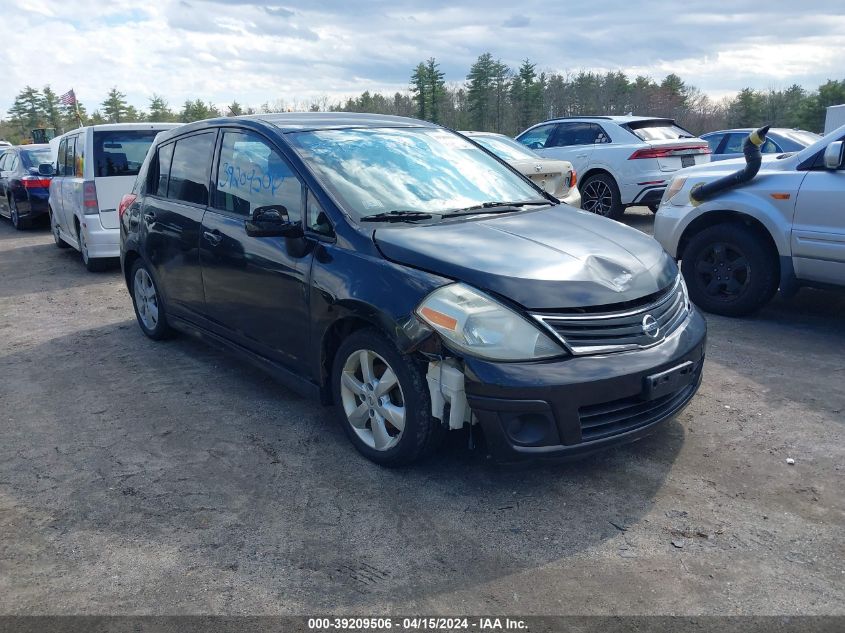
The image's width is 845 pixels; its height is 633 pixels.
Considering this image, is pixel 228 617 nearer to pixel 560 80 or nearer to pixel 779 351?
pixel 779 351

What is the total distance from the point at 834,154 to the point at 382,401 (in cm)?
405

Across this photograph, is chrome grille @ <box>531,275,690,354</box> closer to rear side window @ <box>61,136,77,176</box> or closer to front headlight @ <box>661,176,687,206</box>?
front headlight @ <box>661,176,687,206</box>

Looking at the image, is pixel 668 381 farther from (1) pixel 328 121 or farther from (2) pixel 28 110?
(2) pixel 28 110

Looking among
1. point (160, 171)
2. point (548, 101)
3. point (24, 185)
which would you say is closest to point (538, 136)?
point (160, 171)

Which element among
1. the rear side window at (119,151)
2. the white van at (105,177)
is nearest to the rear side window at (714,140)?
the white van at (105,177)

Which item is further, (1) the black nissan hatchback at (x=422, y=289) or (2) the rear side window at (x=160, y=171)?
Answer: (2) the rear side window at (x=160, y=171)

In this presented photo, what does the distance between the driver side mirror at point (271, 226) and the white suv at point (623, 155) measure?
8550mm

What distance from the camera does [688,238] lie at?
6.65m

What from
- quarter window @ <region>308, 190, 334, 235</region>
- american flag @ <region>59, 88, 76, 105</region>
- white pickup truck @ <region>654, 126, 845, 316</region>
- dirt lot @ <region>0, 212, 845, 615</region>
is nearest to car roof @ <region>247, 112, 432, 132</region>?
quarter window @ <region>308, 190, 334, 235</region>

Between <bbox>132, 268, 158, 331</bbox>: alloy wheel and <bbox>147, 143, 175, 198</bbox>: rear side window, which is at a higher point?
<bbox>147, 143, 175, 198</bbox>: rear side window

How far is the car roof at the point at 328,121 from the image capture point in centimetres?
445

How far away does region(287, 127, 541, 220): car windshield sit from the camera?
13.1 feet

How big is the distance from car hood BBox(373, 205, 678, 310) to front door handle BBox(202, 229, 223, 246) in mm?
1472

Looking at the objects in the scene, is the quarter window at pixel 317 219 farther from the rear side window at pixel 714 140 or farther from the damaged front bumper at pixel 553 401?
the rear side window at pixel 714 140
